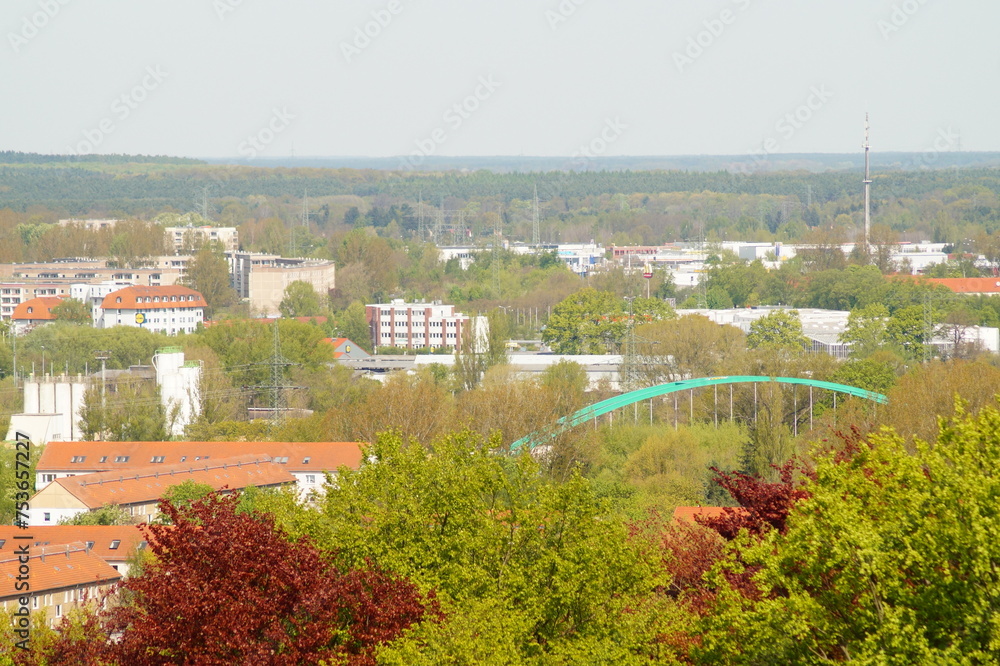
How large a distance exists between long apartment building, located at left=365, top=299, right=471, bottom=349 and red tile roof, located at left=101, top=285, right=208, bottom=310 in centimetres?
944

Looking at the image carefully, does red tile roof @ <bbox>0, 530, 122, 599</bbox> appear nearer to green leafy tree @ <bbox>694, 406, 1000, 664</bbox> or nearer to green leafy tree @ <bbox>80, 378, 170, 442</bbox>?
green leafy tree @ <bbox>694, 406, 1000, 664</bbox>

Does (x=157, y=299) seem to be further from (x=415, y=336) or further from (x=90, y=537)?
(x=90, y=537)

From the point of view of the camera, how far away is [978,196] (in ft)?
517

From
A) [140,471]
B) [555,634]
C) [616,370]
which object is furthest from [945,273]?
[555,634]

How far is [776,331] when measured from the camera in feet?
197

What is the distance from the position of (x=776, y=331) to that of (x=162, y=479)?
35.8m

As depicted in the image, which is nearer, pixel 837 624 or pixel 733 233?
pixel 837 624

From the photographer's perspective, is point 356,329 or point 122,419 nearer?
point 122,419

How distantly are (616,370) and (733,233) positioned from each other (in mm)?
89281

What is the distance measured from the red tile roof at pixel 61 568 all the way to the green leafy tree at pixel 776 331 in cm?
3835

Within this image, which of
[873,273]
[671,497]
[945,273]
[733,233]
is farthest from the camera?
[733,233]

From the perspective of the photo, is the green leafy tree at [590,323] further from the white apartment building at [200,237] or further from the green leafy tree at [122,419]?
the white apartment building at [200,237]

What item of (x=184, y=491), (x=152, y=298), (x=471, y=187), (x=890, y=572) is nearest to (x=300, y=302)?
(x=152, y=298)

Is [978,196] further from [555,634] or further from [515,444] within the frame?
[555,634]
